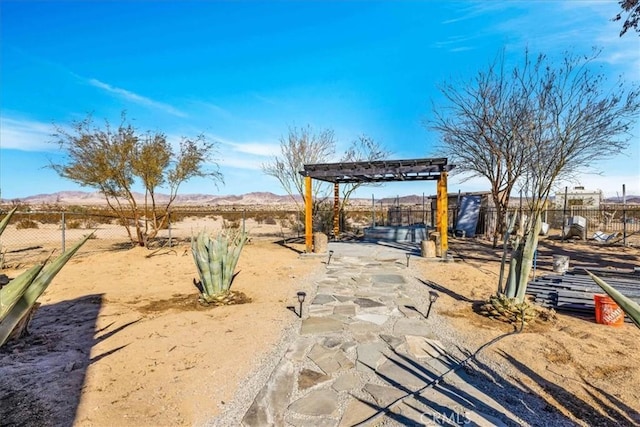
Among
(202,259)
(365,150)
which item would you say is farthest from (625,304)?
(365,150)

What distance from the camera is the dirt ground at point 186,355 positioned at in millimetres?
2561

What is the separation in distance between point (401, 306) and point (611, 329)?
2676mm

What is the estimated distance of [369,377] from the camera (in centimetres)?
301

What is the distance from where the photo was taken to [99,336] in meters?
3.98

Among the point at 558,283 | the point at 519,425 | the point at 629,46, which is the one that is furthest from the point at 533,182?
the point at 519,425

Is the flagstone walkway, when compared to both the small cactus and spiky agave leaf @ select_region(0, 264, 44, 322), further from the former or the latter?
spiky agave leaf @ select_region(0, 264, 44, 322)

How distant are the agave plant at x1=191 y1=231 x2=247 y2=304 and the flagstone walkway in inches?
54.4

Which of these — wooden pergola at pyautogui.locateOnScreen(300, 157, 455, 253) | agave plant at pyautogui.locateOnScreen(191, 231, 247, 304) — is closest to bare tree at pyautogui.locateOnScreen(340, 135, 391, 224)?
wooden pergola at pyautogui.locateOnScreen(300, 157, 455, 253)

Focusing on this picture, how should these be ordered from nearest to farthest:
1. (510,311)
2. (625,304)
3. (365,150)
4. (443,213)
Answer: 1. (625,304)
2. (510,311)
3. (443,213)
4. (365,150)

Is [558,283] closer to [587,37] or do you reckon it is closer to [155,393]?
[155,393]

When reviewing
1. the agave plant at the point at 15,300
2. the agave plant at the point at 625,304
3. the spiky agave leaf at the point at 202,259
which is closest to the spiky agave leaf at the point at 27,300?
the agave plant at the point at 15,300

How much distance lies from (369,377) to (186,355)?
1.95 meters

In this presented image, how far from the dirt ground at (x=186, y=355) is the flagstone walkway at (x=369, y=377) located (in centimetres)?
39

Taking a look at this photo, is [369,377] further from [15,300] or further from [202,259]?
[202,259]
